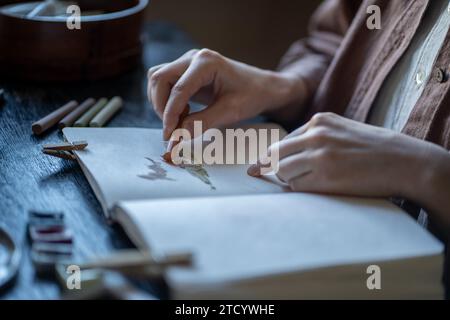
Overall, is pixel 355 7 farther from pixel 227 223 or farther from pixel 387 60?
pixel 227 223

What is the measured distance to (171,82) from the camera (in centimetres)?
78

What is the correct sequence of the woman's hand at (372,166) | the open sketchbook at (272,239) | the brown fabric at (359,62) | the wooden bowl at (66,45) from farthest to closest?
the wooden bowl at (66,45), the brown fabric at (359,62), the woman's hand at (372,166), the open sketchbook at (272,239)

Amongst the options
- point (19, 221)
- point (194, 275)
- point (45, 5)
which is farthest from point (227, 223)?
point (45, 5)

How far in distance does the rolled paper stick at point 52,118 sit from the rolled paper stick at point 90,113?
0.08 feet

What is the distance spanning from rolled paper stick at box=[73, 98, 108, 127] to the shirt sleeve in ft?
0.75

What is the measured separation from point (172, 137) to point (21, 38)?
0.30 m

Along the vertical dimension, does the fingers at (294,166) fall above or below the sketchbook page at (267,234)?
above

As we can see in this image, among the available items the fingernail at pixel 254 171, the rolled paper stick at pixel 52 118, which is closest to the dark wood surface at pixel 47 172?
the rolled paper stick at pixel 52 118

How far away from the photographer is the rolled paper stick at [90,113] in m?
0.79

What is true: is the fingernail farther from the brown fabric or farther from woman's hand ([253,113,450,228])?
the brown fabric

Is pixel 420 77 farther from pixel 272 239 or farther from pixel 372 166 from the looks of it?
pixel 272 239

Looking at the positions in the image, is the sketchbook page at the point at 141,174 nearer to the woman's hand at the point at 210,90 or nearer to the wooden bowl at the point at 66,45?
the woman's hand at the point at 210,90

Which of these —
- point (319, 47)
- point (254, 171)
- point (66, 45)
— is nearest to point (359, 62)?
point (319, 47)

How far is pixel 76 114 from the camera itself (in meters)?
0.82
